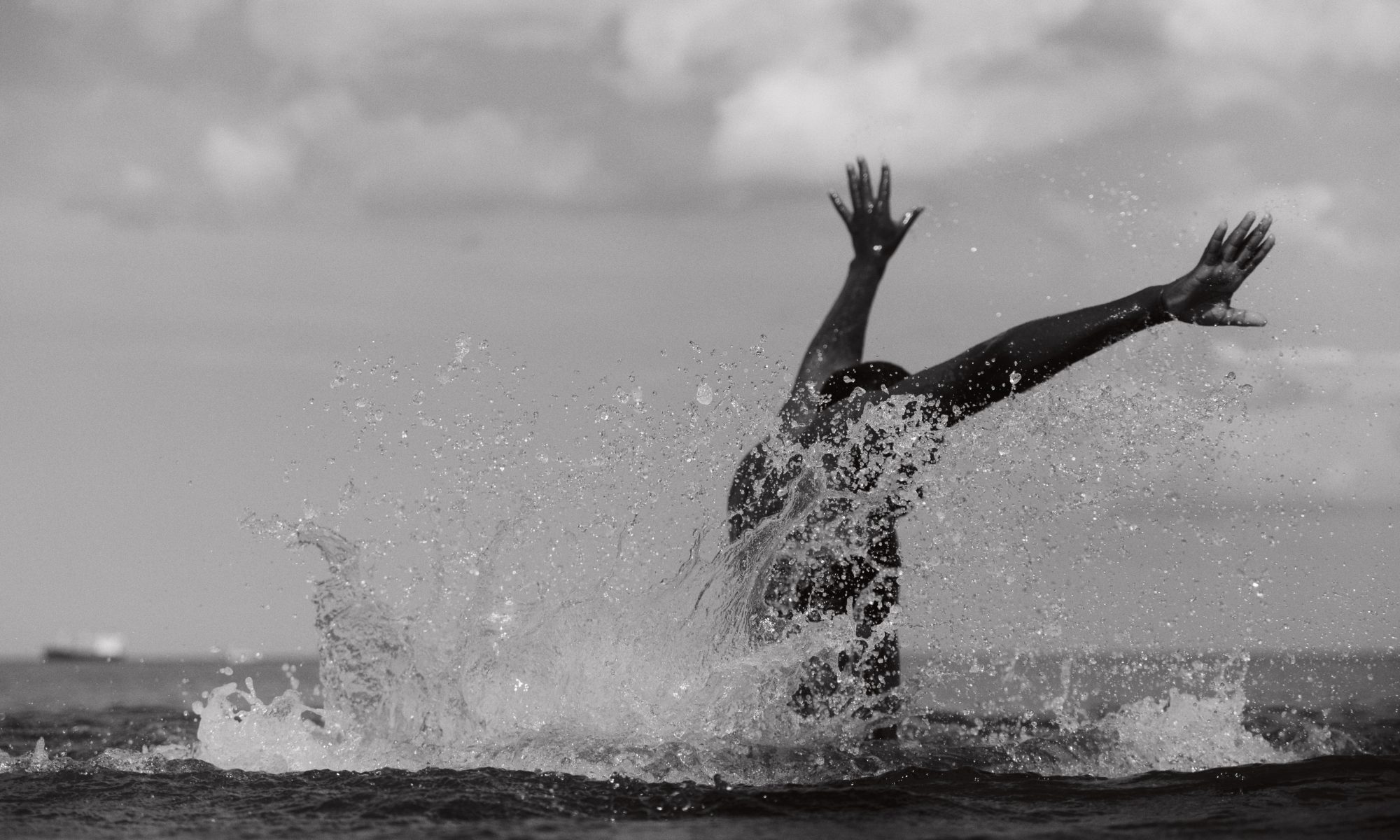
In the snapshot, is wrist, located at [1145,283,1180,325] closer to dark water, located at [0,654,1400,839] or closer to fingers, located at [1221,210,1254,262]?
fingers, located at [1221,210,1254,262]

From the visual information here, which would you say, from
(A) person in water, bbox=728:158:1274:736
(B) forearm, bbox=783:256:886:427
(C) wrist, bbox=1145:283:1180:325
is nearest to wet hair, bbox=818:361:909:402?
(A) person in water, bbox=728:158:1274:736

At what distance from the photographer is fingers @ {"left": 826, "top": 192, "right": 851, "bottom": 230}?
26.2ft

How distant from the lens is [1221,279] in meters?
5.13

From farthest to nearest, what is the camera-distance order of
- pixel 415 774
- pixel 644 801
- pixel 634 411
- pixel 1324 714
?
1. pixel 1324 714
2. pixel 634 411
3. pixel 415 774
4. pixel 644 801

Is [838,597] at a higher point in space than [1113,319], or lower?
lower

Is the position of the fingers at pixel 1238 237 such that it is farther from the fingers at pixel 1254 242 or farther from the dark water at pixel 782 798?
the dark water at pixel 782 798

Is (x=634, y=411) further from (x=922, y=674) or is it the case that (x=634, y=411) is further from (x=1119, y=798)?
(x=1119, y=798)

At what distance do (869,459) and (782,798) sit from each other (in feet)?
5.85

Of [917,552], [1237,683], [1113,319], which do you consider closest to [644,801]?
[917,552]

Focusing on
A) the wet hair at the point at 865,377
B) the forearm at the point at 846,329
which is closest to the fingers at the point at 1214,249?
the wet hair at the point at 865,377

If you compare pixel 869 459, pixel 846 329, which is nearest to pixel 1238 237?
pixel 869 459

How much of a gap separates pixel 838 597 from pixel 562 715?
4.82 feet

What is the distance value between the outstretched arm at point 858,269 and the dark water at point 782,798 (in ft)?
7.75

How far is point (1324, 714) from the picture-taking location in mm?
8789
